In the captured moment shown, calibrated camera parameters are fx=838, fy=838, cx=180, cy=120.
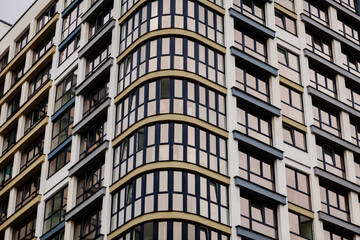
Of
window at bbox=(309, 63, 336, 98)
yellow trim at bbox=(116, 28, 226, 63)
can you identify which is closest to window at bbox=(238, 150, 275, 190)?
yellow trim at bbox=(116, 28, 226, 63)

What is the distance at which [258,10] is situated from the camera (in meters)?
56.8

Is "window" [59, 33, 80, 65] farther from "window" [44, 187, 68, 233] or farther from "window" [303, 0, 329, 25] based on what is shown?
"window" [303, 0, 329, 25]

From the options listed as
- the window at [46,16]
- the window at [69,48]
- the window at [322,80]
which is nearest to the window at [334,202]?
the window at [322,80]

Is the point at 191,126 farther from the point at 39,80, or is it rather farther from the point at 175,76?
the point at 39,80

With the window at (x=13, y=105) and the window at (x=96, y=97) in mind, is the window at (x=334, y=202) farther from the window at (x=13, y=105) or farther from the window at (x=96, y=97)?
the window at (x=13, y=105)

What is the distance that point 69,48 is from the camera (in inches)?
2395

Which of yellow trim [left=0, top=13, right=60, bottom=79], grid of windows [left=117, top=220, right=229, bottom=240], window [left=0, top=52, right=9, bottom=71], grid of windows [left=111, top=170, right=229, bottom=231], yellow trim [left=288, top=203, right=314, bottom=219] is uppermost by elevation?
window [left=0, top=52, right=9, bottom=71]

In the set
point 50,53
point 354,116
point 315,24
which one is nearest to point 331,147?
point 354,116

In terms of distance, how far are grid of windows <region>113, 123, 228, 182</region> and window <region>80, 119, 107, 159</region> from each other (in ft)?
13.6

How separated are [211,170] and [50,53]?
21316mm

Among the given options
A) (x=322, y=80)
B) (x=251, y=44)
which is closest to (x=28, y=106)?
(x=251, y=44)

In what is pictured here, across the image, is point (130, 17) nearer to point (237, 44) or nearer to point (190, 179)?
point (237, 44)

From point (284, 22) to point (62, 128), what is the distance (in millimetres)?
16960

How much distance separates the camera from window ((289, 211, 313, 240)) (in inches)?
1957
